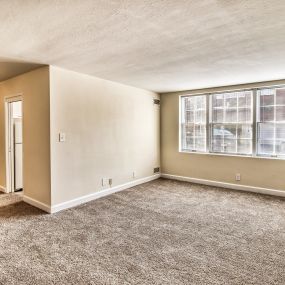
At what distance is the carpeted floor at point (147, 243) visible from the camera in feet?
6.60

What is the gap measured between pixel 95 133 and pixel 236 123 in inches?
120

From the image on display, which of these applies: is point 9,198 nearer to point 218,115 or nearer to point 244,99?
point 218,115

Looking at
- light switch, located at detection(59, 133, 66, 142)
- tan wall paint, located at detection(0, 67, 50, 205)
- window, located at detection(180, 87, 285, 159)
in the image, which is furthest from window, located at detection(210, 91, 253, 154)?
tan wall paint, located at detection(0, 67, 50, 205)

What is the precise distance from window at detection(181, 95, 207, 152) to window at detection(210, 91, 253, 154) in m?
0.23

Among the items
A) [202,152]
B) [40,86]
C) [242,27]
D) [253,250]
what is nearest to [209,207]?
[253,250]

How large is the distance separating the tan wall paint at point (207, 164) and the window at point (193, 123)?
0.18m

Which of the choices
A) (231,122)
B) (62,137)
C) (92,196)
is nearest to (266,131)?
(231,122)

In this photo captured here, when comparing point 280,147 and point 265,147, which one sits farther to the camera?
point 265,147

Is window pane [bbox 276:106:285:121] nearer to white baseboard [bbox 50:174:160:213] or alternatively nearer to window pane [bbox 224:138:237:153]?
window pane [bbox 224:138:237:153]

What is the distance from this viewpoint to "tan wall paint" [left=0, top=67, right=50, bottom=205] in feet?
11.5

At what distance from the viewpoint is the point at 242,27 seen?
2.16 meters

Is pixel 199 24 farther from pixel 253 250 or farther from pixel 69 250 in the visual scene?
pixel 69 250

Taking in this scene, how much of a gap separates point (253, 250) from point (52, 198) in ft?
9.31

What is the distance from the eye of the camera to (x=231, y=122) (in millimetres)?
4969
